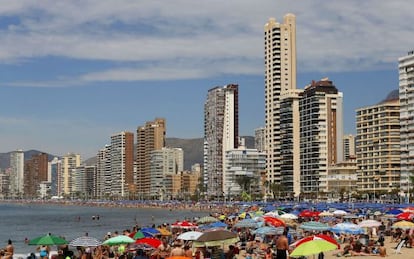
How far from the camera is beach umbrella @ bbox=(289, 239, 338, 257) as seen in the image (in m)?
21.7

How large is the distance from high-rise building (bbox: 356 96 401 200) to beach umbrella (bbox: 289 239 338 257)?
107 metres

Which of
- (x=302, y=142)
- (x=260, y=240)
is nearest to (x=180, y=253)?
(x=260, y=240)

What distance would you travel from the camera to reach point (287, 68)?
160 meters

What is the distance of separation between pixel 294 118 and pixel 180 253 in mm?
134813

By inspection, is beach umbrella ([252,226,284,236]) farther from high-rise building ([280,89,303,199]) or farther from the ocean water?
high-rise building ([280,89,303,199])

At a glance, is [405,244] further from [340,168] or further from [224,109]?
[224,109]

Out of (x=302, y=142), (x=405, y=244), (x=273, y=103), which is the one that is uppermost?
(x=273, y=103)

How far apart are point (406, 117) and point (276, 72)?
43.3 metres

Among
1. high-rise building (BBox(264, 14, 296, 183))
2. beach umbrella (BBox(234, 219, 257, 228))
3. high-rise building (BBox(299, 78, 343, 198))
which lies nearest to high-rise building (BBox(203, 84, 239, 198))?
high-rise building (BBox(264, 14, 296, 183))

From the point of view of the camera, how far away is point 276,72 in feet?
525

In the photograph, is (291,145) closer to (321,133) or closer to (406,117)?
(321,133)

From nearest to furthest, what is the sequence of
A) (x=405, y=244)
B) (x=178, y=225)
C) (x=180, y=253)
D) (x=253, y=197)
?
(x=180, y=253)
(x=405, y=244)
(x=178, y=225)
(x=253, y=197)

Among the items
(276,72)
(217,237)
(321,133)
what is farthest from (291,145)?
(217,237)

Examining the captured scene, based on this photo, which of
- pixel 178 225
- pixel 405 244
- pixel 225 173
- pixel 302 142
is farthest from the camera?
pixel 225 173
